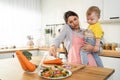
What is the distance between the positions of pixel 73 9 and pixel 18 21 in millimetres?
1241

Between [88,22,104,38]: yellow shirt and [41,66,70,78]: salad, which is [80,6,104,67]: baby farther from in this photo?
[41,66,70,78]: salad

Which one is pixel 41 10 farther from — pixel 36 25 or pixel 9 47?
pixel 9 47

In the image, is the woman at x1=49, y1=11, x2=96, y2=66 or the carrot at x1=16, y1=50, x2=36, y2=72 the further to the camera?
the woman at x1=49, y1=11, x2=96, y2=66

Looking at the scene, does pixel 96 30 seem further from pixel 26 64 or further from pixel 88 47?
pixel 26 64

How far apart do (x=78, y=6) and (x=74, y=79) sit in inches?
101

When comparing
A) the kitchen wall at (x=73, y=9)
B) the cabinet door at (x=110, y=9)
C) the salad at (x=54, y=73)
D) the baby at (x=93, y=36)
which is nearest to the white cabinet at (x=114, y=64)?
the kitchen wall at (x=73, y=9)

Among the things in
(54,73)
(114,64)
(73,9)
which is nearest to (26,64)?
(54,73)

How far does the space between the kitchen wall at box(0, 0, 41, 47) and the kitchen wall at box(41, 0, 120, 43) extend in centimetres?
22

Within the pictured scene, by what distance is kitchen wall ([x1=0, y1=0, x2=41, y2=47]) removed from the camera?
3.26 metres

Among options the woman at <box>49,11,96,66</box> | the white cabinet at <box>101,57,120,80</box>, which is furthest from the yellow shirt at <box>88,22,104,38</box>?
the white cabinet at <box>101,57,120,80</box>

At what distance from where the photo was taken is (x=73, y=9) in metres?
3.41

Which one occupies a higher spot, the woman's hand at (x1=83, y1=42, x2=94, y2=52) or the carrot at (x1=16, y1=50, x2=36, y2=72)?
the woman's hand at (x1=83, y1=42, x2=94, y2=52)

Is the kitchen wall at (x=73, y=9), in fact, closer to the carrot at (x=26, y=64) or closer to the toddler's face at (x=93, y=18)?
the toddler's face at (x=93, y=18)

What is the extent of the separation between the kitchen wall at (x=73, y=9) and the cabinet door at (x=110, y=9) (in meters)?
0.06
